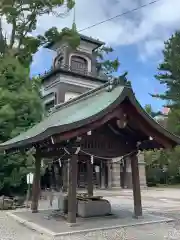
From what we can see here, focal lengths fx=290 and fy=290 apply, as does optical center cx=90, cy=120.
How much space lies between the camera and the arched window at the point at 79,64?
3100cm

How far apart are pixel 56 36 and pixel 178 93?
63.7 feet

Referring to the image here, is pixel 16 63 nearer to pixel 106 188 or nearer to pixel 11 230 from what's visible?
pixel 11 230

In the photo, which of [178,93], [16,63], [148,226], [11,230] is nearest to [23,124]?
[16,63]

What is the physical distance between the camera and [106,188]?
95.0 ft

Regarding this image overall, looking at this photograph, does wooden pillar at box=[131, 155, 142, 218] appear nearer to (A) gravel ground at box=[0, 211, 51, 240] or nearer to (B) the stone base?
(B) the stone base

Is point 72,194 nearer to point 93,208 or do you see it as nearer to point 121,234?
point 93,208

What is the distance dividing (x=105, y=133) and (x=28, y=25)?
1633cm

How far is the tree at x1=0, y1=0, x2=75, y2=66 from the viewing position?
21.7 m

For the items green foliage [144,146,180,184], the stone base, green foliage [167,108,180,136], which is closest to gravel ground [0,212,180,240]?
the stone base

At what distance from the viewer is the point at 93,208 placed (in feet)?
32.9

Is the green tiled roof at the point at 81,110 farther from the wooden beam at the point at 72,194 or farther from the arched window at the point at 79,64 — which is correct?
the arched window at the point at 79,64

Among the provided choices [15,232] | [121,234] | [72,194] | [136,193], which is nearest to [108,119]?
[72,194]

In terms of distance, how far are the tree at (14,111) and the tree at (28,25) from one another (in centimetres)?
382

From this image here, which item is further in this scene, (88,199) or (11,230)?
(88,199)
